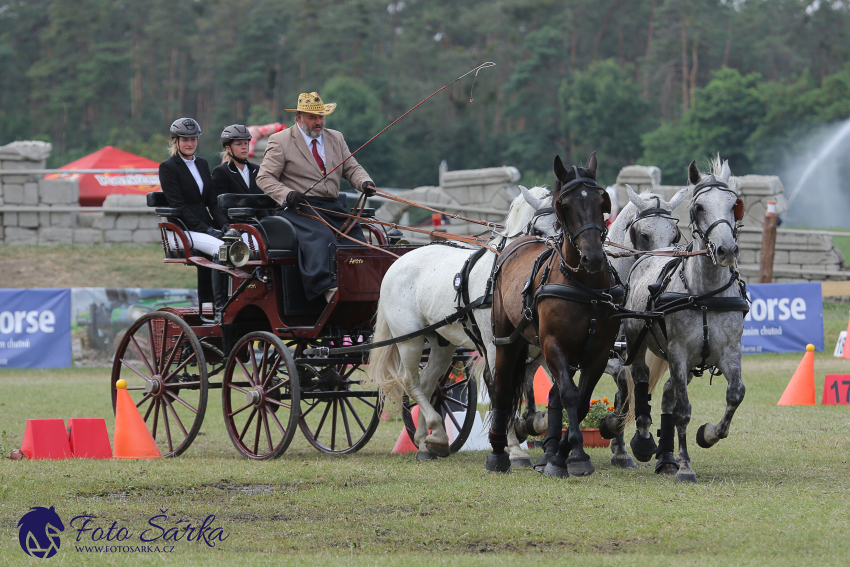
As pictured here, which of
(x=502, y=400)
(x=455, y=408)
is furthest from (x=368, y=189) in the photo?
(x=502, y=400)

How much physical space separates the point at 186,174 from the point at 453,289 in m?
2.83

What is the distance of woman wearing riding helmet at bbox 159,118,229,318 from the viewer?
9.41 meters

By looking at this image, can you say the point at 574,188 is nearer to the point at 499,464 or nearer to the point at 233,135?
the point at 499,464

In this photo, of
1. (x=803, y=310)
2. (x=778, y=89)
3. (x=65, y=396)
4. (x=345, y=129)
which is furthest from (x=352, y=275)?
(x=345, y=129)

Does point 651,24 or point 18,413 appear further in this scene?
point 651,24

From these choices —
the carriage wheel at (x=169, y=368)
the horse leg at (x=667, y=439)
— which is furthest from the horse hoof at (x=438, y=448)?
the carriage wheel at (x=169, y=368)

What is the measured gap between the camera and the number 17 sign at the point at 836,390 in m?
11.6

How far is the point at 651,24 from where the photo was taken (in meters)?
62.1

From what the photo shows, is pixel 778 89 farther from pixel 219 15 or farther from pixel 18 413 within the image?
pixel 18 413

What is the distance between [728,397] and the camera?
692cm

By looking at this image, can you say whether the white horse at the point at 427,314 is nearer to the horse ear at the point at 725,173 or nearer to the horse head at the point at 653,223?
the horse head at the point at 653,223

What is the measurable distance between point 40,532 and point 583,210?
3.54m

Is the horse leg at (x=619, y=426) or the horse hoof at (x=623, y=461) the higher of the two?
the horse leg at (x=619, y=426)

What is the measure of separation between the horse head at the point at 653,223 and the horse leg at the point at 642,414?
0.76 m
